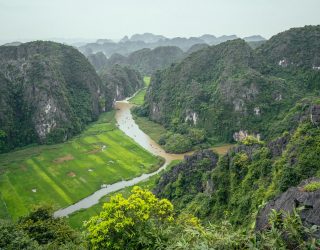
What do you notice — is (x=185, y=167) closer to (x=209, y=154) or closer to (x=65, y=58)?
(x=209, y=154)

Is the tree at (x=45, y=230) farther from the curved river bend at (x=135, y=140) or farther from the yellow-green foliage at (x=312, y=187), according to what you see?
the yellow-green foliage at (x=312, y=187)

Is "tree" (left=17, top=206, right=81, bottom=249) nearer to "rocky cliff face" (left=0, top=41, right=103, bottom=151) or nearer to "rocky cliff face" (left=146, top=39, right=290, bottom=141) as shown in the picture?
"rocky cliff face" (left=0, top=41, right=103, bottom=151)

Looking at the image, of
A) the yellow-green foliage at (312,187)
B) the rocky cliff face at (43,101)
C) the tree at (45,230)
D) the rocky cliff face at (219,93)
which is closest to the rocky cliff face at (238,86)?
the rocky cliff face at (219,93)

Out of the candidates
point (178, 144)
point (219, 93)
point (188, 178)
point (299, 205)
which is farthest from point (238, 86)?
point (299, 205)

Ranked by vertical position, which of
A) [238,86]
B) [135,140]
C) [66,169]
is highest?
[238,86]

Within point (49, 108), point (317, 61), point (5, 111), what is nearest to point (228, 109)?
point (317, 61)

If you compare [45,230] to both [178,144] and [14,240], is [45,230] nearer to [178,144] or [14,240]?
[14,240]

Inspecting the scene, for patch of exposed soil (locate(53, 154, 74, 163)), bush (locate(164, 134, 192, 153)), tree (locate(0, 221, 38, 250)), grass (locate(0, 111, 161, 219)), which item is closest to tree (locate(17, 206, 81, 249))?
tree (locate(0, 221, 38, 250))
